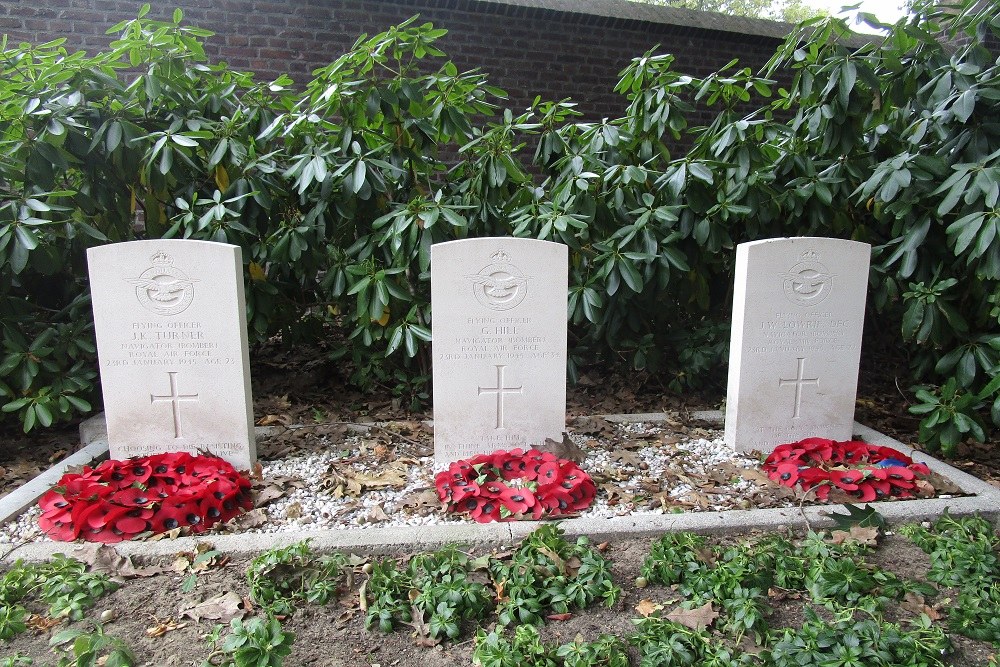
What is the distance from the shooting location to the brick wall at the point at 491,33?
6.25 meters

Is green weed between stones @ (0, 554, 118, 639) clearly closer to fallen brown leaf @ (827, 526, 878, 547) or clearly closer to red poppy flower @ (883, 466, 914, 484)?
fallen brown leaf @ (827, 526, 878, 547)

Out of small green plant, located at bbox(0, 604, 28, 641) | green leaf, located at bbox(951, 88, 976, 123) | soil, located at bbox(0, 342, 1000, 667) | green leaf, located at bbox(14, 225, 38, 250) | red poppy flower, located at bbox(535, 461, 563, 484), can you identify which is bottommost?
soil, located at bbox(0, 342, 1000, 667)

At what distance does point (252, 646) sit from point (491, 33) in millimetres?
7247

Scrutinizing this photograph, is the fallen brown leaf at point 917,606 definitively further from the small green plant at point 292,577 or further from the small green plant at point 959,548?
the small green plant at point 292,577

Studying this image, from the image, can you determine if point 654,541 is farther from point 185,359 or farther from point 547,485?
point 185,359

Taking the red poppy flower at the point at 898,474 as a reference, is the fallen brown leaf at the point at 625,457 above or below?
below

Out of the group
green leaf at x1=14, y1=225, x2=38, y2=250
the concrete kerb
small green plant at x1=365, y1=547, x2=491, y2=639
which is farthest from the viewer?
green leaf at x1=14, y1=225, x2=38, y2=250

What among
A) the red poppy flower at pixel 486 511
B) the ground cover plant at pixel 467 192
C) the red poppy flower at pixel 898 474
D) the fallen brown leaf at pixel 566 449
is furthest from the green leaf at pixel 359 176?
the red poppy flower at pixel 898 474

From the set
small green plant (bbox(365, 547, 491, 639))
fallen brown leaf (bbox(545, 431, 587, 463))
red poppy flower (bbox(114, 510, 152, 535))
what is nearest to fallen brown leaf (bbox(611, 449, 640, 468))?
fallen brown leaf (bbox(545, 431, 587, 463))

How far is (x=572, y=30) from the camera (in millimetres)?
7711

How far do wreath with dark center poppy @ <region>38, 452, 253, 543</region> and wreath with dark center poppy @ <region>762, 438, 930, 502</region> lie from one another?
104 inches

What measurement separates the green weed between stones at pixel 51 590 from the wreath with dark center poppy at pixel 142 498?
0.93 ft

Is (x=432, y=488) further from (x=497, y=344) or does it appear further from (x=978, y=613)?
(x=978, y=613)

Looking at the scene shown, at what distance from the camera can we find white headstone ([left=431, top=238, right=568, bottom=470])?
3225mm
